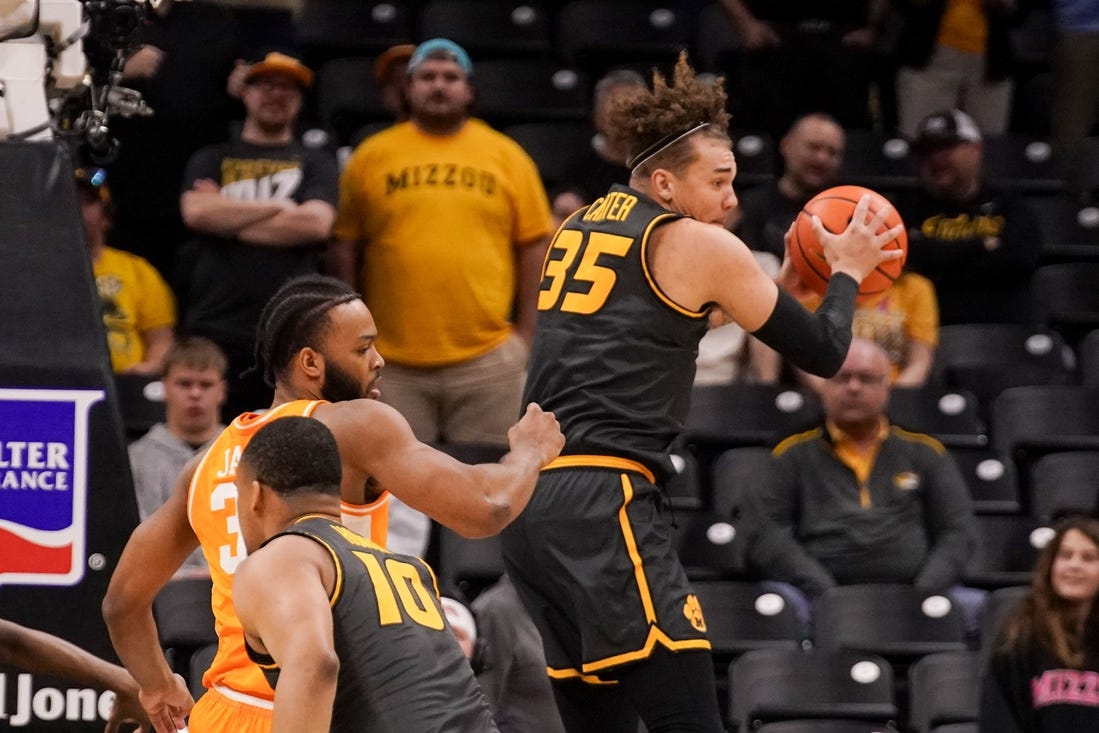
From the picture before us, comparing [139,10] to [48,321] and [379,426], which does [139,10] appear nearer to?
[48,321]

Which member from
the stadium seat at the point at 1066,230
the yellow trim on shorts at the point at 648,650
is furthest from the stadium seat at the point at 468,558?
the stadium seat at the point at 1066,230

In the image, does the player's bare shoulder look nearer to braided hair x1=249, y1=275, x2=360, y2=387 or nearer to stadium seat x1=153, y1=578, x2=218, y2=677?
braided hair x1=249, y1=275, x2=360, y2=387

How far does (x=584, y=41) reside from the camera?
1121 cm

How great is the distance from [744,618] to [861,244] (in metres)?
2.84

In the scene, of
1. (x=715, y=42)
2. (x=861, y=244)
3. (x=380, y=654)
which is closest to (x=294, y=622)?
(x=380, y=654)

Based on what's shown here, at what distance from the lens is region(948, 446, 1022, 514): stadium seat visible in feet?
28.8

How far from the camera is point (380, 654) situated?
13.3 ft

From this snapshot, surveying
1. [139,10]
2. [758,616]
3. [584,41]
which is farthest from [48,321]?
[584,41]

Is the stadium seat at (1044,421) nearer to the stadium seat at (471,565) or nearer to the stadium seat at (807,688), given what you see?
the stadium seat at (807,688)

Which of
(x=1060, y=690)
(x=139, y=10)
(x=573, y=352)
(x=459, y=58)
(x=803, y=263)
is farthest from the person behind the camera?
(x=459, y=58)

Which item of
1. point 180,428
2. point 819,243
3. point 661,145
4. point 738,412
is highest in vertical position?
point 661,145

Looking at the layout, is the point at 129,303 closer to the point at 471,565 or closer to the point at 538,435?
the point at 471,565

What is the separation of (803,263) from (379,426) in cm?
159

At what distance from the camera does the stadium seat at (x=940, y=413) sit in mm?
9031
